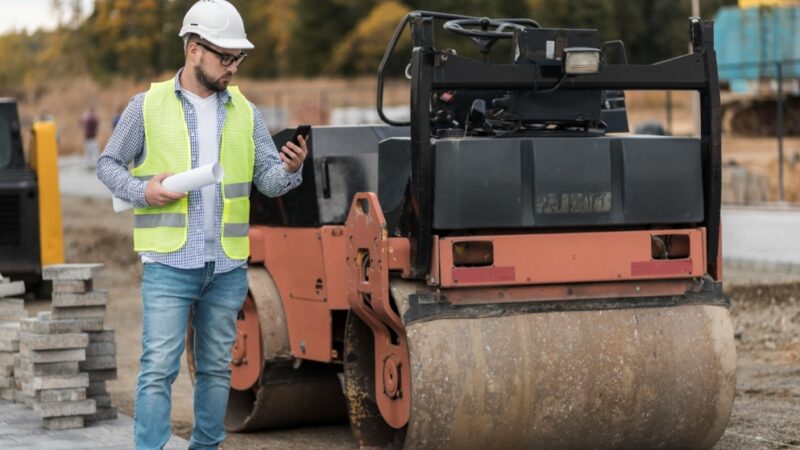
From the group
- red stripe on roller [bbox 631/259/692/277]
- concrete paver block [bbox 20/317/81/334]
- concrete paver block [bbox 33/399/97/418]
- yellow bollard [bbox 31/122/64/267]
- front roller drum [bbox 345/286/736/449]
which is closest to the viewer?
front roller drum [bbox 345/286/736/449]

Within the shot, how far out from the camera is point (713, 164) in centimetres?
660

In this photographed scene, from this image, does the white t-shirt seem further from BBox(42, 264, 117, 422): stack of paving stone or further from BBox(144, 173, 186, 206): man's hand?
BBox(42, 264, 117, 422): stack of paving stone

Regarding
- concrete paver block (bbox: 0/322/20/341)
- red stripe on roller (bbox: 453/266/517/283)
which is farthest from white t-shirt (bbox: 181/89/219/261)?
concrete paver block (bbox: 0/322/20/341)

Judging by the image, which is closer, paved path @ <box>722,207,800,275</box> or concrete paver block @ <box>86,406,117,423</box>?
concrete paver block @ <box>86,406,117,423</box>

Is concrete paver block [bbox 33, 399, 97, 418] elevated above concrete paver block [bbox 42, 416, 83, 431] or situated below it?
Result: above

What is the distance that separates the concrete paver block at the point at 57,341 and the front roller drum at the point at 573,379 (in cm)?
182

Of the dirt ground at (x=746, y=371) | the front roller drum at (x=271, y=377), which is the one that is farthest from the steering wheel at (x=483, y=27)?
the dirt ground at (x=746, y=371)

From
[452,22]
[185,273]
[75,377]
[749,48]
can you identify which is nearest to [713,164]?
[452,22]

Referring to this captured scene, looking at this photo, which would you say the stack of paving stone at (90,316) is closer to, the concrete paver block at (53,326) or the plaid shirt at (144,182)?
the concrete paver block at (53,326)

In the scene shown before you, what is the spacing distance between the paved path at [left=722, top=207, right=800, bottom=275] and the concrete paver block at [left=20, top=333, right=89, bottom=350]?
8.27 m

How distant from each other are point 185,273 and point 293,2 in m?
87.4

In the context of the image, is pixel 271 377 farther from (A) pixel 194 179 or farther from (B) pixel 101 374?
(A) pixel 194 179

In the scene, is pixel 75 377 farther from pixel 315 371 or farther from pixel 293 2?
pixel 293 2

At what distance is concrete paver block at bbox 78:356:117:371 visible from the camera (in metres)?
7.65
